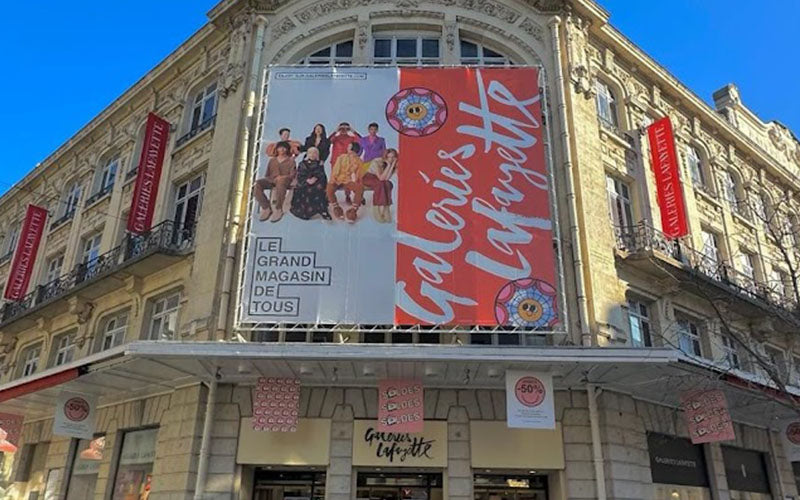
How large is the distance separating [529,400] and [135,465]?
8738 millimetres

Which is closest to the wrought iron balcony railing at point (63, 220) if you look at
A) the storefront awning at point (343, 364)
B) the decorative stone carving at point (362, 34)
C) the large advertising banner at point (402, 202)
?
the storefront awning at point (343, 364)

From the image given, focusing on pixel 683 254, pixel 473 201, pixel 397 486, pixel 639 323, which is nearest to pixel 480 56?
pixel 473 201

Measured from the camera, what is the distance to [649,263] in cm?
1448

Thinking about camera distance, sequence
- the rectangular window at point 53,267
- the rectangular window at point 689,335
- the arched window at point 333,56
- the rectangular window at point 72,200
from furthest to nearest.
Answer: the rectangular window at point 72,200
the rectangular window at point 53,267
the arched window at point 333,56
the rectangular window at point 689,335

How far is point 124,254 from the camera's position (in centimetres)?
1675

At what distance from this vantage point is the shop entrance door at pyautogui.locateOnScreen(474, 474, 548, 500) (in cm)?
1195

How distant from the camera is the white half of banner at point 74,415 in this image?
13.0 meters

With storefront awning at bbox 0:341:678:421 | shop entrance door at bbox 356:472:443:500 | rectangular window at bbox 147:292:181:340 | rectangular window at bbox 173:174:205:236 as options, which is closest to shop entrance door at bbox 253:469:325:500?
shop entrance door at bbox 356:472:443:500

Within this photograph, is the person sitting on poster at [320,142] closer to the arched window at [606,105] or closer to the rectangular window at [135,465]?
the rectangular window at [135,465]

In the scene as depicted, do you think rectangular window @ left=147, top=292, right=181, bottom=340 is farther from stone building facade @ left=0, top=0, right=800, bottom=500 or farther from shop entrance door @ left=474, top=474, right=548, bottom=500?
shop entrance door @ left=474, top=474, right=548, bottom=500

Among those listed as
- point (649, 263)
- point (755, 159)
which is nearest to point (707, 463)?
point (649, 263)

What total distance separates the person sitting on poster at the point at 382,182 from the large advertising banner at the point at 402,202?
0.02 meters

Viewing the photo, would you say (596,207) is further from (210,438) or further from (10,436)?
(10,436)

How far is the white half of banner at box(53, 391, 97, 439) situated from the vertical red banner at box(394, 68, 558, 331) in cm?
714
